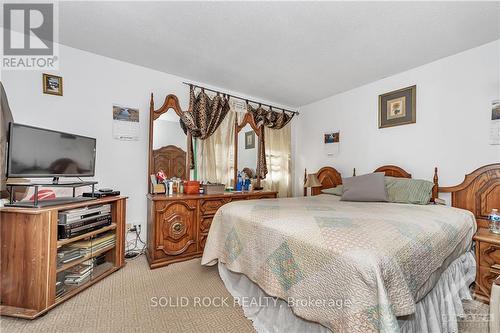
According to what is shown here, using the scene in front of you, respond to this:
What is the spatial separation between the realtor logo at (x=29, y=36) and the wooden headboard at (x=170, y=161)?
1.37 meters

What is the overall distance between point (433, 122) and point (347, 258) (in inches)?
98.4

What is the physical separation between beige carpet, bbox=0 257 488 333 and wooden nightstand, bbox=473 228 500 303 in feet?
0.43

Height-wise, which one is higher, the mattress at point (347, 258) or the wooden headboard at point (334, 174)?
the wooden headboard at point (334, 174)

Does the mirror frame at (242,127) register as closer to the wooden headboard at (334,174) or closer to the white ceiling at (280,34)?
the white ceiling at (280,34)

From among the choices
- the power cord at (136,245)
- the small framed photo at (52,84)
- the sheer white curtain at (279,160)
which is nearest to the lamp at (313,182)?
the sheer white curtain at (279,160)

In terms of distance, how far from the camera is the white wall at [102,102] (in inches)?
87.2

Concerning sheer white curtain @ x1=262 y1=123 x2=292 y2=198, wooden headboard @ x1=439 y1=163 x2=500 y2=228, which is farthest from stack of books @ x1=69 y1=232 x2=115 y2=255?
wooden headboard @ x1=439 y1=163 x2=500 y2=228

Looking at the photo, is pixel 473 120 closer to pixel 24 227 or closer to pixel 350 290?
pixel 350 290

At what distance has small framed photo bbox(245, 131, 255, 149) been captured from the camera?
358 centimetres

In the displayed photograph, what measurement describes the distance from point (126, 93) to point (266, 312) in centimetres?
280

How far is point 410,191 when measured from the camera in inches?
95.3

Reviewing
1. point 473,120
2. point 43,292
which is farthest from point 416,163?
point 43,292

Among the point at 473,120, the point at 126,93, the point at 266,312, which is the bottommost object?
the point at 266,312

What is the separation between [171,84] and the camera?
10.1ft
